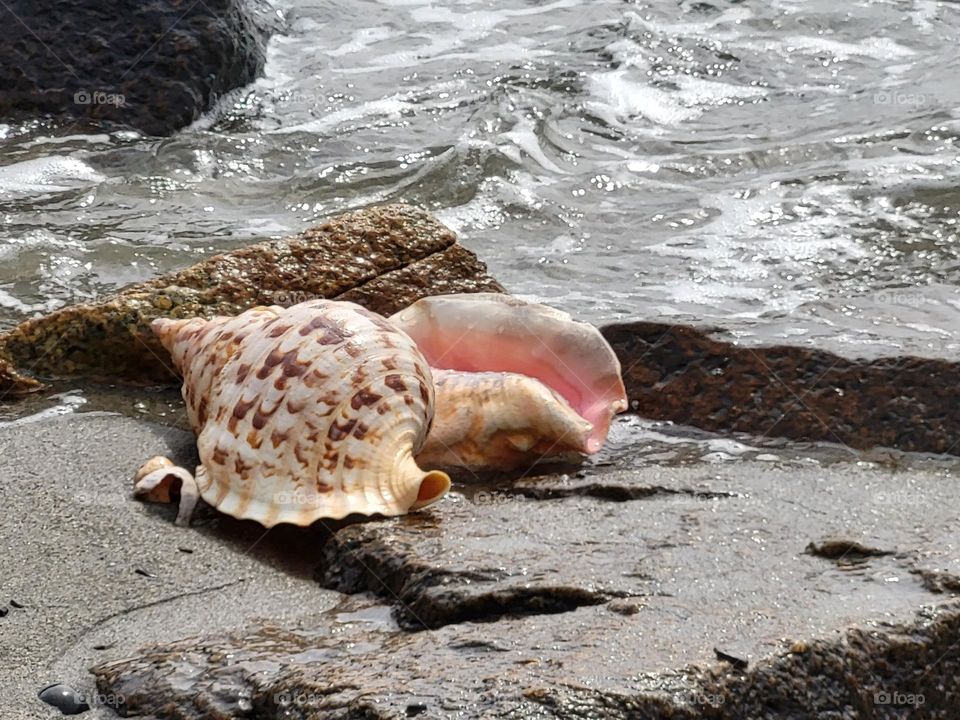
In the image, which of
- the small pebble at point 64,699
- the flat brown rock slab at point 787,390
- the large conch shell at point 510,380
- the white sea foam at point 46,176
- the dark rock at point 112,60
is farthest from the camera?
the dark rock at point 112,60

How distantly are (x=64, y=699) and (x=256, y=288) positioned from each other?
7.47 ft

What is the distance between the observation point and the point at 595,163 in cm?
768

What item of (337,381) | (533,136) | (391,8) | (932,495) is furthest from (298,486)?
(391,8)

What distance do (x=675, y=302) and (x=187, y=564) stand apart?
271cm

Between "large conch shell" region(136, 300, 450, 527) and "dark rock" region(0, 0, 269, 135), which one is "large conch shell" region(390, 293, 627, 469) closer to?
"large conch shell" region(136, 300, 450, 527)

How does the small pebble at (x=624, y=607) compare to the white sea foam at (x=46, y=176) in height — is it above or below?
above

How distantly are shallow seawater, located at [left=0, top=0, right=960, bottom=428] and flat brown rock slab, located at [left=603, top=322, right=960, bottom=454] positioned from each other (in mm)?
136

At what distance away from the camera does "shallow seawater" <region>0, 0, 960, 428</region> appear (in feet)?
18.0

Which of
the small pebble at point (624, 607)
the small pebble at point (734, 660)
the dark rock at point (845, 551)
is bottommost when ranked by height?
the dark rock at point (845, 551)

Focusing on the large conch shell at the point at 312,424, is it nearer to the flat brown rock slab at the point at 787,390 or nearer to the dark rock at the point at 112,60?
the flat brown rock slab at the point at 787,390

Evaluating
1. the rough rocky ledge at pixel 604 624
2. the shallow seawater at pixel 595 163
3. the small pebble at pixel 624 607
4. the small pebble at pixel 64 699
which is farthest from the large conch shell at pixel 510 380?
the small pebble at pixel 64 699

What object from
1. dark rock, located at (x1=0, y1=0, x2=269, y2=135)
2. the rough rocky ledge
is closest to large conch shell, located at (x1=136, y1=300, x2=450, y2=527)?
the rough rocky ledge

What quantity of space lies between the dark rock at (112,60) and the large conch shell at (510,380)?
468 centimetres

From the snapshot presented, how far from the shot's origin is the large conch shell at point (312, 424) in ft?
10.7
